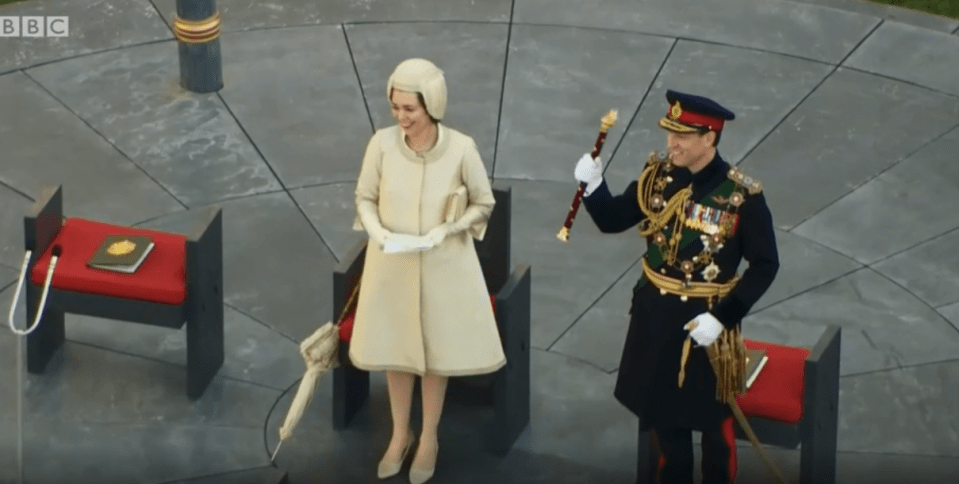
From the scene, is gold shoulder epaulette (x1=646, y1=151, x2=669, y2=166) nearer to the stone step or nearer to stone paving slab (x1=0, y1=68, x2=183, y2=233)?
the stone step

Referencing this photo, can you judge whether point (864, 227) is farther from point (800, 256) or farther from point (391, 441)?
point (391, 441)

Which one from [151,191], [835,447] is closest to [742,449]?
[835,447]

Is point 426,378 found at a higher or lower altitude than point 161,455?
higher

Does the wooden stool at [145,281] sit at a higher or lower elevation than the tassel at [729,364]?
lower

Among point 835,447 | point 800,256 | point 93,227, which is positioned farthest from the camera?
point 800,256

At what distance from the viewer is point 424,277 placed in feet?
26.7

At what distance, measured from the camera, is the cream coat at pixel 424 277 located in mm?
7977

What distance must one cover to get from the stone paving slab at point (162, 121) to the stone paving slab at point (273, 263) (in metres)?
0.23

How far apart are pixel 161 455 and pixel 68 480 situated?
43 cm

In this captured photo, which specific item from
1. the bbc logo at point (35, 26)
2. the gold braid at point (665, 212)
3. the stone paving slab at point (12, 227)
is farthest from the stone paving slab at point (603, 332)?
the bbc logo at point (35, 26)

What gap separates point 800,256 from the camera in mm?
10391

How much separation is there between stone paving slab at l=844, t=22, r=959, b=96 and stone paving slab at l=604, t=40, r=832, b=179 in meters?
0.34

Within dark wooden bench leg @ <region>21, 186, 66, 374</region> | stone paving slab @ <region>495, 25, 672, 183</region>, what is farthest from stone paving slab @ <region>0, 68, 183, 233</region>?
stone paving slab @ <region>495, 25, 672, 183</region>

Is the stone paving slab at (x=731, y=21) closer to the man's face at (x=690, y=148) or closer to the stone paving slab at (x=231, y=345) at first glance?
the stone paving slab at (x=231, y=345)
